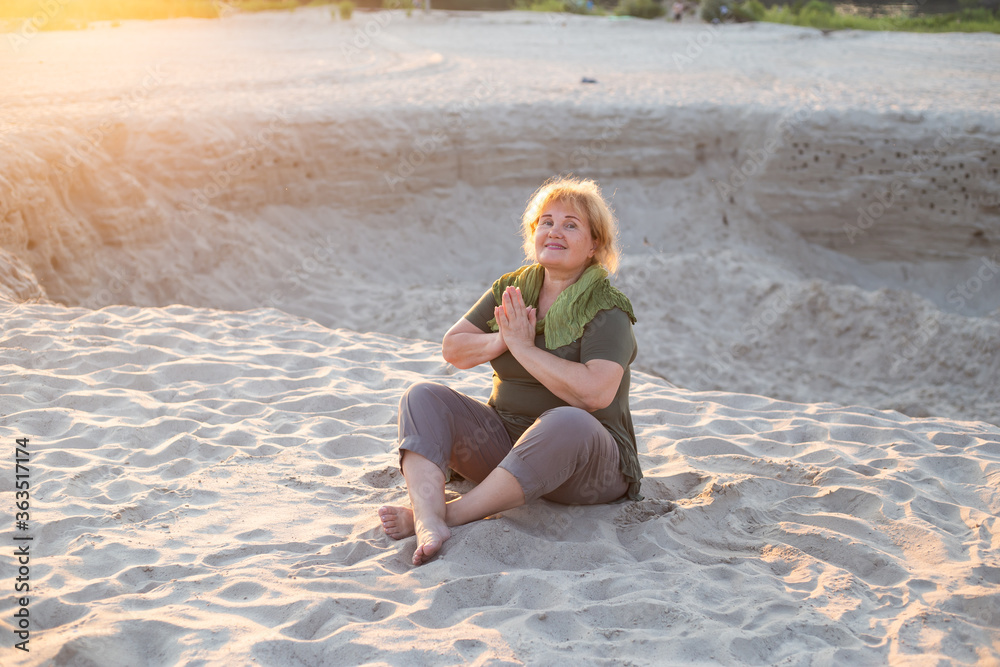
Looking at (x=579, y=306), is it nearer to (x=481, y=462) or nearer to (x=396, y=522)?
Answer: (x=481, y=462)

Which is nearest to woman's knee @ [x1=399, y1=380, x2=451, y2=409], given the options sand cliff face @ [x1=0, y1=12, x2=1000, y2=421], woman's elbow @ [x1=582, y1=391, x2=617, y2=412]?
woman's elbow @ [x1=582, y1=391, x2=617, y2=412]

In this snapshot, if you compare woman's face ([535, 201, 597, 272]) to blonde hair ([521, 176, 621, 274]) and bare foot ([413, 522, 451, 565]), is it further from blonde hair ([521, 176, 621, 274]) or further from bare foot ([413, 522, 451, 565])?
bare foot ([413, 522, 451, 565])

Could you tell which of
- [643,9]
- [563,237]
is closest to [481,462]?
[563,237]

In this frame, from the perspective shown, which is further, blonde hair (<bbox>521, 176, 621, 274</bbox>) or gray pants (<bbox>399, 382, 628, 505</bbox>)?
blonde hair (<bbox>521, 176, 621, 274</bbox>)

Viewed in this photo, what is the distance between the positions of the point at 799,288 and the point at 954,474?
4577 mm

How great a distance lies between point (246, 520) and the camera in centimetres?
288

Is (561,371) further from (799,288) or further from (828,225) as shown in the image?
(828,225)

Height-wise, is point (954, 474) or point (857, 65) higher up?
point (857, 65)

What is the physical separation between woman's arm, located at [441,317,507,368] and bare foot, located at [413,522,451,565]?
1.99ft

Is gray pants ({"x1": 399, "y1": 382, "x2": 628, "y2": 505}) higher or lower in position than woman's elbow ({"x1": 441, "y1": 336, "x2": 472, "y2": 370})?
lower

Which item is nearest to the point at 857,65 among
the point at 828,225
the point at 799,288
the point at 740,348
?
the point at 828,225

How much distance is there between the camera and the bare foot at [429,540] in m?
2.54

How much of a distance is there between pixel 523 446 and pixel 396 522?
0.56 metres

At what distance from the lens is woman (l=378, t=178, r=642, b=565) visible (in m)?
2.61
